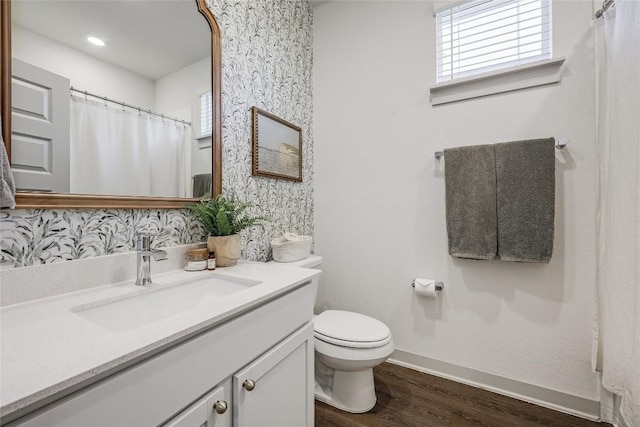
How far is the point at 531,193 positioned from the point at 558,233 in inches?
10.3

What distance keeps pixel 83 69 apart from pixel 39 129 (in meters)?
0.26

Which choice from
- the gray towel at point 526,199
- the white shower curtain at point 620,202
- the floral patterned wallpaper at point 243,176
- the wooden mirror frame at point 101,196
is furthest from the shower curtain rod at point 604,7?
the wooden mirror frame at point 101,196

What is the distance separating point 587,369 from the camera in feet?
4.75

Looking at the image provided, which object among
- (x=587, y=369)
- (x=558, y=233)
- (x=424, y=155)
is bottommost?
(x=587, y=369)

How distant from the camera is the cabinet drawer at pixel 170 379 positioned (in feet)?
1.63

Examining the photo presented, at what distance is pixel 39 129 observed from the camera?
868 millimetres

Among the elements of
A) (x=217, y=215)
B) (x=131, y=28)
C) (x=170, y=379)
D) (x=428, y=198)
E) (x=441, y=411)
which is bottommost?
(x=441, y=411)

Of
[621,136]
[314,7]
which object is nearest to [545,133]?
[621,136]

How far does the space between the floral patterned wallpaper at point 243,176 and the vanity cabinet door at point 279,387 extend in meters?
0.66

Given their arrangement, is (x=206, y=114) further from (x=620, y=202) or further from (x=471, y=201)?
(x=620, y=202)

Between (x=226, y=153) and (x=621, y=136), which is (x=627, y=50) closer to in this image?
(x=621, y=136)

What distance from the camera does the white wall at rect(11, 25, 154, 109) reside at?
2.78 ft

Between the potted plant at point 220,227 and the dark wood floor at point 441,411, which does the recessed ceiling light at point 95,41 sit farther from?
the dark wood floor at point 441,411

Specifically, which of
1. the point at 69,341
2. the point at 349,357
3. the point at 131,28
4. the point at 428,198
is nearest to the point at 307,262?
the point at 349,357
